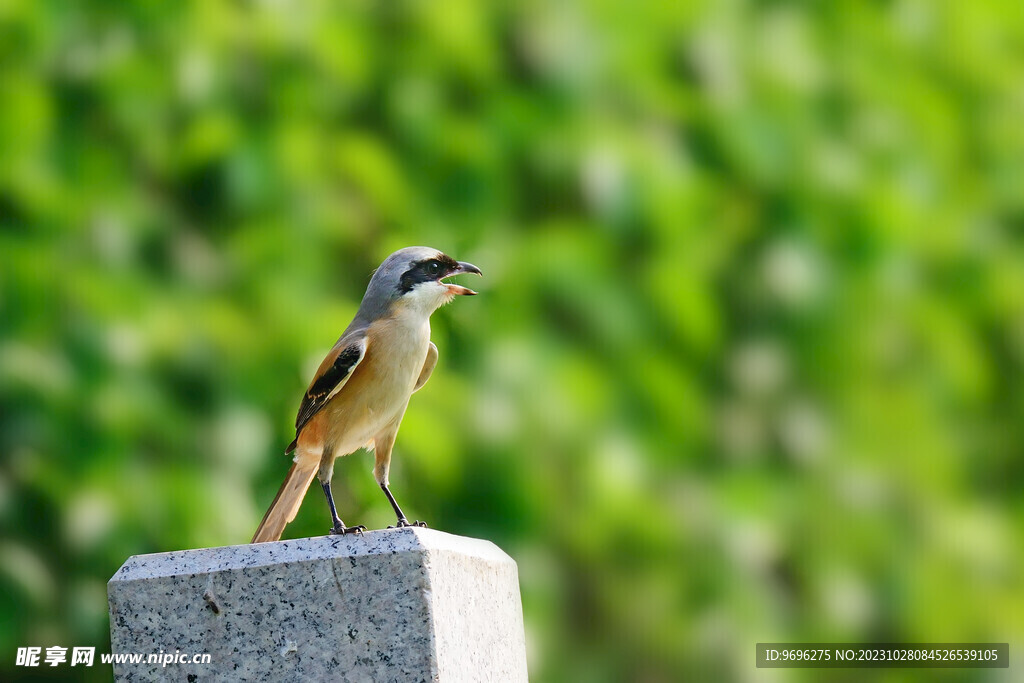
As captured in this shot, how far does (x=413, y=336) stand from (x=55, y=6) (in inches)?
80.8

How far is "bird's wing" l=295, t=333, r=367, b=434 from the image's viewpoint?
11.0 feet

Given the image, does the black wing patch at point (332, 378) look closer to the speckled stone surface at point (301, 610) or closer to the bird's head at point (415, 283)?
the bird's head at point (415, 283)

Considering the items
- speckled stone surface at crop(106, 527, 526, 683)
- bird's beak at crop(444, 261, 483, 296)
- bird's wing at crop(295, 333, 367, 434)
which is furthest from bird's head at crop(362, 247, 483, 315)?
speckled stone surface at crop(106, 527, 526, 683)

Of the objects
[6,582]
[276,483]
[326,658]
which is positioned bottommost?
[326,658]

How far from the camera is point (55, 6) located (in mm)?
4207

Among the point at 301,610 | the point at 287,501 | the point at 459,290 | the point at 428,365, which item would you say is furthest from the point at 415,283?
the point at 301,610

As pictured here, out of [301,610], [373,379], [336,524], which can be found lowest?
[301,610]

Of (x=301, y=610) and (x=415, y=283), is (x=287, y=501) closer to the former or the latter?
(x=415, y=283)

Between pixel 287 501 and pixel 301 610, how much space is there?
3.60ft

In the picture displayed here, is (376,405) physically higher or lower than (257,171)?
lower

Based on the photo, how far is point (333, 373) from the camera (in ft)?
11.0

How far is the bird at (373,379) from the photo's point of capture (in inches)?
132

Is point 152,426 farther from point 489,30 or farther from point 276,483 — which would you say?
point 489,30

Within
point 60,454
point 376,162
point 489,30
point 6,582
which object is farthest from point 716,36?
point 6,582
